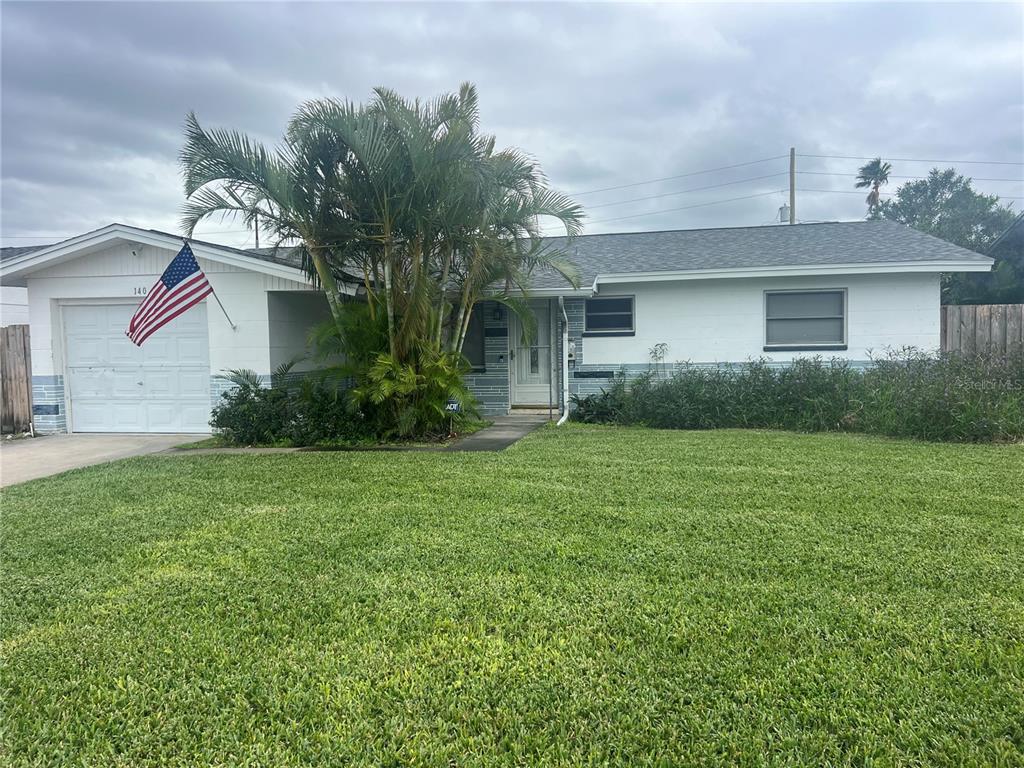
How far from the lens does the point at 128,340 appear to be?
1149cm

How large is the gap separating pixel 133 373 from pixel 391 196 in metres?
5.92

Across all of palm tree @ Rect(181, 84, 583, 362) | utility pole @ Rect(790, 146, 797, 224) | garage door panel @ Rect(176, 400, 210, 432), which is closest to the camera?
palm tree @ Rect(181, 84, 583, 362)

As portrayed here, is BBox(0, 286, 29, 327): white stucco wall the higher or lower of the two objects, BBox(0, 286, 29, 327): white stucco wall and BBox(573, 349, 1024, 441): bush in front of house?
the higher

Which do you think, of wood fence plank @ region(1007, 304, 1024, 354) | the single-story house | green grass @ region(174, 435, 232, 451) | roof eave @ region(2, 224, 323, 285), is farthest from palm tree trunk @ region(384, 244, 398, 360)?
wood fence plank @ region(1007, 304, 1024, 354)

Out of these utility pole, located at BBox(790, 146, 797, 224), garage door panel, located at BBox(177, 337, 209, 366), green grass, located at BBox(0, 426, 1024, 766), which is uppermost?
utility pole, located at BBox(790, 146, 797, 224)

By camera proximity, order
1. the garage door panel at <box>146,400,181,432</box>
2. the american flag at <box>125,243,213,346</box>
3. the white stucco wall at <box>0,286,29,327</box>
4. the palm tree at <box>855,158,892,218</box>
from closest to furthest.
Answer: the american flag at <box>125,243,213,346</box>
the garage door panel at <box>146,400,181,432</box>
the white stucco wall at <box>0,286,29,327</box>
the palm tree at <box>855,158,892,218</box>

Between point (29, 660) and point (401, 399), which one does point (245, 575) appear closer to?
point (29, 660)

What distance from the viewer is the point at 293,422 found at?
1005 centimetres

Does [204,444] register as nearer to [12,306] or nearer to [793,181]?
[12,306]

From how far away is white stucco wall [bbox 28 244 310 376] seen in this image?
35.2 ft

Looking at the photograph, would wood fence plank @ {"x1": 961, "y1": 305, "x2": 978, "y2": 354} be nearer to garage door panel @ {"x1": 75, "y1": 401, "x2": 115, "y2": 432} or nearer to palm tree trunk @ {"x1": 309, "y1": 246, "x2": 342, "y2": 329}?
palm tree trunk @ {"x1": 309, "y1": 246, "x2": 342, "y2": 329}

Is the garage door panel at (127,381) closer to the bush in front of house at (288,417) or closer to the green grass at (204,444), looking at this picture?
the green grass at (204,444)

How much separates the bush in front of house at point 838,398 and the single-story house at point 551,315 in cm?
74

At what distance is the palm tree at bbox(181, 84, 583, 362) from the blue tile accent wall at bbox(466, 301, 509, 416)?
11.2ft
